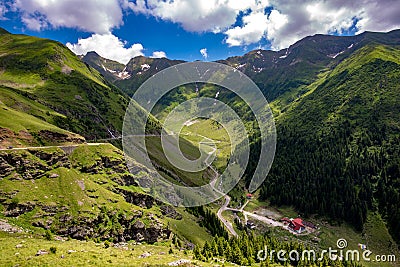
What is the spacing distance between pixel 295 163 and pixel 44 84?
185 meters

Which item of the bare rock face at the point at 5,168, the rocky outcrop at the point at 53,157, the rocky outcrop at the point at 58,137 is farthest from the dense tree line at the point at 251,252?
the rocky outcrop at the point at 58,137

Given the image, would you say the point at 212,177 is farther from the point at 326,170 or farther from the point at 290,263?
the point at 290,263

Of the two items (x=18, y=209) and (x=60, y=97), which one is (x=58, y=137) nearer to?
(x=18, y=209)

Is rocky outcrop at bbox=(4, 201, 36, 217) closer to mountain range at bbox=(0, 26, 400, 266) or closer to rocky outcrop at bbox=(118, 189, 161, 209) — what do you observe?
mountain range at bbox=(0, 26, 400, 266)

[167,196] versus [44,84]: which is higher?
[44,84]

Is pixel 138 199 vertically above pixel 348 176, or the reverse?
pixel 138 199

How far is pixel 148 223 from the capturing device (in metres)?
67.1

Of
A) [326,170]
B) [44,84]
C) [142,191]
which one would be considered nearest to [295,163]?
[326,170]

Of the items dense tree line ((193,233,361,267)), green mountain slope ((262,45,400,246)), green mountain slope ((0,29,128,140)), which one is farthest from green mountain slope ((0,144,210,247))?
green mountain slope ((262,45,400,246))

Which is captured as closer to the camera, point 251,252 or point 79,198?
point 79,198

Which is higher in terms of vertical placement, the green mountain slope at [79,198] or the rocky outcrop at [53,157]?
the rocky outcrop at [53,157]

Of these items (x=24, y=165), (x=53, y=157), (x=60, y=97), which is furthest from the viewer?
(x=60, y=97)

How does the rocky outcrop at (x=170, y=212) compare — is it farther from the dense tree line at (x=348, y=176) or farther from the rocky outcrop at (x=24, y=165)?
the dense tree line at (x=348, y=176)

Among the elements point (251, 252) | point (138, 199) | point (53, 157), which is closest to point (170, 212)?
point (138, 199)
